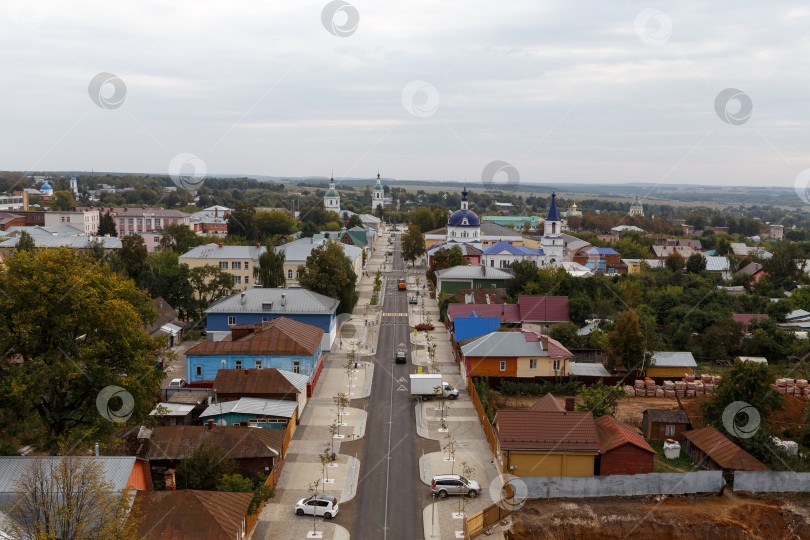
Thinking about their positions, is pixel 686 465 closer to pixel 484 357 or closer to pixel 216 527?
pixel 484 357

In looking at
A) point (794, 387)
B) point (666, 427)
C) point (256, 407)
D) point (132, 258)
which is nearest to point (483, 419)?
point (666, 427)

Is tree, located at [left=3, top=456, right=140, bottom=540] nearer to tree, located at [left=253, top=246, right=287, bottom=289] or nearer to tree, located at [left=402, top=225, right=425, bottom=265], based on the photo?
tree, located at [left=253, top=246, right=287, bottom=289]

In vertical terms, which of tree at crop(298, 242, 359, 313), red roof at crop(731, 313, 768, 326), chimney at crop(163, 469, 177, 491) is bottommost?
chimney at crop(163, 469, 177, 491)

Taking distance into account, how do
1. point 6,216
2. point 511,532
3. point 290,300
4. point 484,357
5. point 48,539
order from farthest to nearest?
point 6,216, point 290,300, point 484,357, point 511,532, point 48,539

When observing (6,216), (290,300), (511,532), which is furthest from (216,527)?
(6,216)

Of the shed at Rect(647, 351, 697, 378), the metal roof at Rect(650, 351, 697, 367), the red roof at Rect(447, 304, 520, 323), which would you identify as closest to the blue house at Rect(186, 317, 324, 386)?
the red roof at Rect(447, 304, 520, 323)

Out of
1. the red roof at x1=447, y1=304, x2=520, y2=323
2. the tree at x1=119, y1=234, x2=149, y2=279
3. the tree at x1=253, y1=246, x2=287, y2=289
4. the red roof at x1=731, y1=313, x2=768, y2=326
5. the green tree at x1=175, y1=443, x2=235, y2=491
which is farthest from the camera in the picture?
the tree at x1=119, y1=234, x2=149, y2=279
